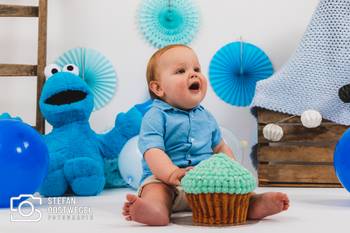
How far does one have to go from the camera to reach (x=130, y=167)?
1.75m

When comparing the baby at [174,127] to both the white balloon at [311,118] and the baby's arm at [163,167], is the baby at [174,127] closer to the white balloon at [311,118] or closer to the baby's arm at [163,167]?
the baby's arm at [163,167]

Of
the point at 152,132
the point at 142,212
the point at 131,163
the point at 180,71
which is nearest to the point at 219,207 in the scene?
the point at 142,212

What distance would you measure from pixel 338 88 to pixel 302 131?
182 mm

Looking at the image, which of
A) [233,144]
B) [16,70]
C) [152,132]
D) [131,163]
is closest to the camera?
[152,132]

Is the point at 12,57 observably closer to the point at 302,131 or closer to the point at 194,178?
the point at 302,131

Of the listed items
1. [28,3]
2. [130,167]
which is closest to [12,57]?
[28,3]

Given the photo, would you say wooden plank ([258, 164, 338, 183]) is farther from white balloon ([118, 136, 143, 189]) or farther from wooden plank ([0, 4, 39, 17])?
wooden plank ([0, 4, 39, 17])

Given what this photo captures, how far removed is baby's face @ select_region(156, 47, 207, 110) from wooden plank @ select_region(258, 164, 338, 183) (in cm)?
64

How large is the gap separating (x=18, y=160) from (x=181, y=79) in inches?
16.9

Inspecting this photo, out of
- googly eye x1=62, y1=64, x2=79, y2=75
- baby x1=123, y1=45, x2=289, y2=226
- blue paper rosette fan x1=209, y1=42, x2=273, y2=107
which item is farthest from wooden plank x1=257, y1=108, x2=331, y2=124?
googly eye x1=62, y1=64, x2=79, y2=75

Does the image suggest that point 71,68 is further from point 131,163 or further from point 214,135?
point 214,135

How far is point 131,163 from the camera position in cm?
174

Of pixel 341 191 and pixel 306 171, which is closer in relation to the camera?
pixel 341 191

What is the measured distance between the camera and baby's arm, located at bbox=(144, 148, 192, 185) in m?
1.19
